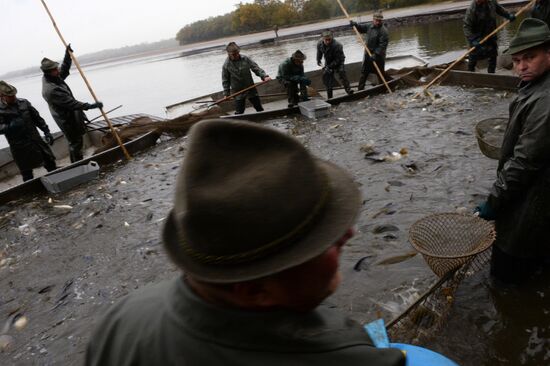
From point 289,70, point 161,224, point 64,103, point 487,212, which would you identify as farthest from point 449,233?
point 64,103

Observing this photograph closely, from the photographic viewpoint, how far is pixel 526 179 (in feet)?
8.84

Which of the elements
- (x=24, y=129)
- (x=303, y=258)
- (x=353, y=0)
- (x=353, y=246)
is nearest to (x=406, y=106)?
(x=353, y=246)

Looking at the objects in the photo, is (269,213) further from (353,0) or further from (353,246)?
(353,0)

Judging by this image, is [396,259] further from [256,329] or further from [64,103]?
[64,103]

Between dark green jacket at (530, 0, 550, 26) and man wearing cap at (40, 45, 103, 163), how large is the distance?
9.83 meters

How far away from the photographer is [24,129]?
26.4 ft

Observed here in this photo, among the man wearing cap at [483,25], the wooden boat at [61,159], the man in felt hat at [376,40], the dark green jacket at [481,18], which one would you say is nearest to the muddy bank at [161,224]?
the wooden boat at [61,159]

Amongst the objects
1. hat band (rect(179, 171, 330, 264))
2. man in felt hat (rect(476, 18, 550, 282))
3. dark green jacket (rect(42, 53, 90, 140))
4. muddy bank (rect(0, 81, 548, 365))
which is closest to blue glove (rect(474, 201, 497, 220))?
man in felt hat (rect(476, 18, 550, 282))

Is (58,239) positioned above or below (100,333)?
below

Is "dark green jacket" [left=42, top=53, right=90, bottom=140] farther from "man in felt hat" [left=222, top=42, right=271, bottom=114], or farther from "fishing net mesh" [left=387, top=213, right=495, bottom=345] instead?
"fishing net mesh" [left=387, top=213, right=495, bottom=345]

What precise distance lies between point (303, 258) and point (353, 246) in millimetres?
3784

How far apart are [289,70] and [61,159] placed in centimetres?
743

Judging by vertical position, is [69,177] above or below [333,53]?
below

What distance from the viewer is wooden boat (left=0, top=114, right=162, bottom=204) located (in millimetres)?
7723
